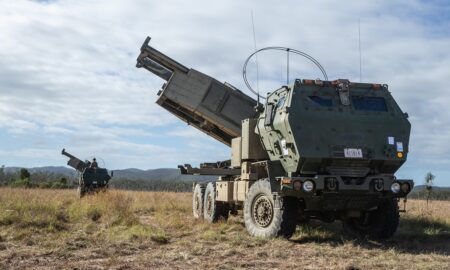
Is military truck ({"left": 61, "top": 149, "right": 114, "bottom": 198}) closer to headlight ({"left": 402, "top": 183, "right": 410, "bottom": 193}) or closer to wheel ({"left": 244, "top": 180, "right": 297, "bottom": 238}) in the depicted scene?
wheel ({"left": 244, "top": 180, "right": 297, "bottom": 238})

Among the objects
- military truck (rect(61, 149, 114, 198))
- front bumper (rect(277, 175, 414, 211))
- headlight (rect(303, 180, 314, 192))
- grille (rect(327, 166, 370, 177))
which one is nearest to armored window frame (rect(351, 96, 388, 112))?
grille (rect(327, 166, 370, 177))

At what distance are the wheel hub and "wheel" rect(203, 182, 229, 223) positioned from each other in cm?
334

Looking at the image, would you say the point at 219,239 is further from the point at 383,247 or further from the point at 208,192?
the point at 208,192

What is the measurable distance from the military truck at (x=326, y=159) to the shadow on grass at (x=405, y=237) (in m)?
0.38

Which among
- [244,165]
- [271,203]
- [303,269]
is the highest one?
[244,165]

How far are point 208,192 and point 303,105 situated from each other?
208 inches

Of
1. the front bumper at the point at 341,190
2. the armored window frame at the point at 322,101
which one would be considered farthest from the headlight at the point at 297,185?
the armored window frame at the point at 322,101


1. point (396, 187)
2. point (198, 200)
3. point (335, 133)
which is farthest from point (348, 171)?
point (198, 200)

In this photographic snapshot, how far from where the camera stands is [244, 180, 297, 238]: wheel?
9930mm

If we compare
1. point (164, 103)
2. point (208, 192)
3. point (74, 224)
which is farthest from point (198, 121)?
point (74, 224)

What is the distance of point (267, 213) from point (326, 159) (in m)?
1.52

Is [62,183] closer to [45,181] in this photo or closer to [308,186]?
[45,181]

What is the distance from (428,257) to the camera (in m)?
8.52

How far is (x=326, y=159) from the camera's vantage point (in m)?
9.89
